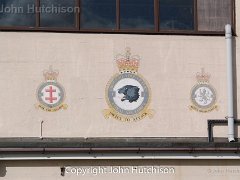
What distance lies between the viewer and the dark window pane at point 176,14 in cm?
1579

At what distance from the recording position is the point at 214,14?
16016mm

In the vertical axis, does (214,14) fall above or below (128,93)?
above

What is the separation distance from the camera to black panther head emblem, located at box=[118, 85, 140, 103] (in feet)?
50.9

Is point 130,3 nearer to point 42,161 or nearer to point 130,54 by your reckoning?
point 130,54

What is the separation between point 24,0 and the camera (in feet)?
50.7

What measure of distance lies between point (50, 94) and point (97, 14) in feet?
7.68

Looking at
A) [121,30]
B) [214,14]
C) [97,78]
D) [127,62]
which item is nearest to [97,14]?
[121,30]

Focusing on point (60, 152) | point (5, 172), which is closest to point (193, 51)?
point (60, 152)

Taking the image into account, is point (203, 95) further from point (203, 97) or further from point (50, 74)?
point (50, 74)

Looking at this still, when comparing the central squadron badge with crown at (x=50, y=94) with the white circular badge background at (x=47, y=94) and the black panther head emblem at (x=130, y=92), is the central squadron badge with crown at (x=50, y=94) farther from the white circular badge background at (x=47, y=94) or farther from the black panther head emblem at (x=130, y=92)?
the black panther head emblem at (x=130, y=92)

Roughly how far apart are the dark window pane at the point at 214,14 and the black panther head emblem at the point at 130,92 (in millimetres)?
2312

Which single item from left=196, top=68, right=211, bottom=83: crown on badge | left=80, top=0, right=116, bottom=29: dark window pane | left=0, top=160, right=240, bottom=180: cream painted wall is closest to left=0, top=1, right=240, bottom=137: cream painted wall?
left=196, top=68, right=211, bottom=83: crown on badge

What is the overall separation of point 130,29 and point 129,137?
8.94ft

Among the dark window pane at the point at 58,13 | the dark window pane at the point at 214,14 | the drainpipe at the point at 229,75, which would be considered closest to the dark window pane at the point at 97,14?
the dark window pane at the point at 58,13
